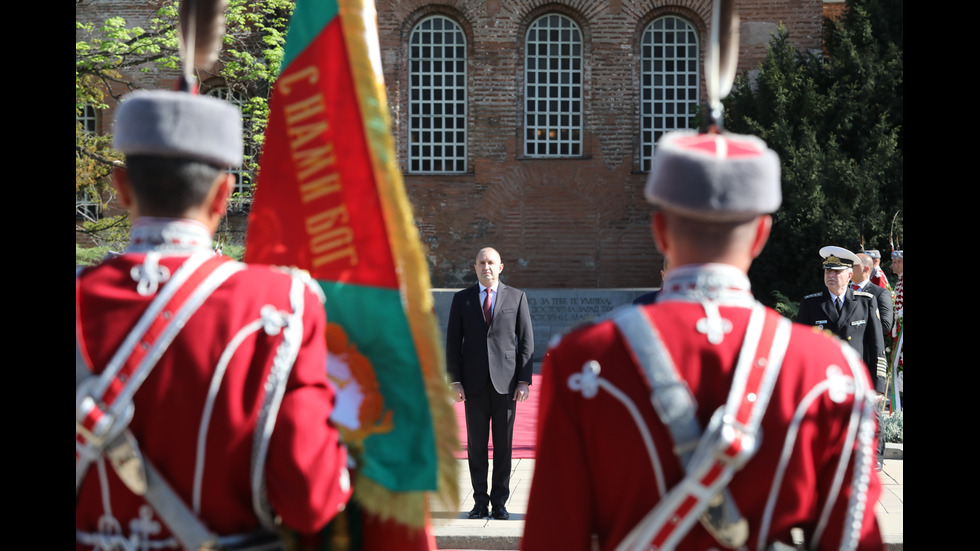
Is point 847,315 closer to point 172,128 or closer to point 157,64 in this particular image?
point 172,128

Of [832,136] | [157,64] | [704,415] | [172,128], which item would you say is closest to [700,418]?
[704,415]

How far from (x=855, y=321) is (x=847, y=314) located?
9cm

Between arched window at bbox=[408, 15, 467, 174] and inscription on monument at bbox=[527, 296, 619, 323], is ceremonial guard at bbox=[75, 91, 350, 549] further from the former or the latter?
arched window at bbox=[408, 15, 467, 174]

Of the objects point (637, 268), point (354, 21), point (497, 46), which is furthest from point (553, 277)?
point (354, 21)

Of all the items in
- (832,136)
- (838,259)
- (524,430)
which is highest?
(832,136)

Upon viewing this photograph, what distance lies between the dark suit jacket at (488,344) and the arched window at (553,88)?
16487 millimetres

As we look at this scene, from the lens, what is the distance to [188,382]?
2.51 meters

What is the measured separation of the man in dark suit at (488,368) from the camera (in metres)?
8.20

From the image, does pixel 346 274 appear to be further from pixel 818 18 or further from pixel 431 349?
pixel 818 18

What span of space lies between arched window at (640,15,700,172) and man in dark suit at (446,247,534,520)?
1688 cm

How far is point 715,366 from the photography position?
7.78 ft

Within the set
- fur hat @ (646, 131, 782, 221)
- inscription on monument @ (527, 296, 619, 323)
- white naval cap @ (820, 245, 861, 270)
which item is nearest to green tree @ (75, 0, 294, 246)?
inscription on monument @ (527, 296, 619, 323)

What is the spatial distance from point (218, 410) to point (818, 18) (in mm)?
24185

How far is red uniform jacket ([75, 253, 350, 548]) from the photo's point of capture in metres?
2.51
